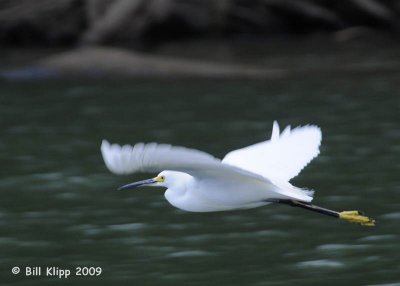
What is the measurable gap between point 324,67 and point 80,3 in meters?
5.43

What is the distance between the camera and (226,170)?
22.3 feet

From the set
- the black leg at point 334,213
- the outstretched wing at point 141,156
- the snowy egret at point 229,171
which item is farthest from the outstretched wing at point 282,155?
the outstretched wing at point 141,156

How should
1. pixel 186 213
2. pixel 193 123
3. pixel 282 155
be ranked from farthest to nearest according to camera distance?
pixel 193 123 → pixel 186 213 → pixel 282 155

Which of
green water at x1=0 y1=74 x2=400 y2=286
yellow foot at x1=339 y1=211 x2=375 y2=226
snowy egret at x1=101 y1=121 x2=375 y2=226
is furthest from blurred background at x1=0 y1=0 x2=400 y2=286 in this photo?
snowy egret at x1=101 y1=121 x2=375 y2=226

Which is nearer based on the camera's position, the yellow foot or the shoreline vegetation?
the yellow foot

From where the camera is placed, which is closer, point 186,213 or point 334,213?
point 334,213

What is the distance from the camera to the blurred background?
27.7ft

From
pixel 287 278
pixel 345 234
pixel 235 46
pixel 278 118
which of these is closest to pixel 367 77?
pixel 278 118

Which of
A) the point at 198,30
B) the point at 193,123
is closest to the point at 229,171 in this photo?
the point at 193,123

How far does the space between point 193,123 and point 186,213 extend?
3.89 meters

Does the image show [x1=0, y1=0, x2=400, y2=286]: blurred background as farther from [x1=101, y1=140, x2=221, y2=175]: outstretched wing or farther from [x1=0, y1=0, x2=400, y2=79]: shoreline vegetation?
[x1=101, y1=140, x2=221, y2=175]: outstretched wing

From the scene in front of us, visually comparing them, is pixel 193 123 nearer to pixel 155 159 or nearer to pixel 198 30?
pixel 198 30

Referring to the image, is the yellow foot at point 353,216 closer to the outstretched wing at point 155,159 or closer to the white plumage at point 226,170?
the white plumage at point 226,170

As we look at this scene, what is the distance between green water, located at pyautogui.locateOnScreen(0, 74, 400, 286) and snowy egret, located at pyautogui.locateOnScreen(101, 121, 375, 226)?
713 mm
